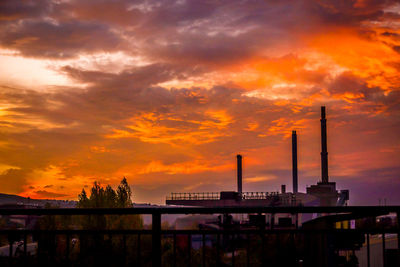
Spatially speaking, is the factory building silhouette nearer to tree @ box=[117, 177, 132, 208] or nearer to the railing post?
tree @ box=[117, 177, 132, 208]

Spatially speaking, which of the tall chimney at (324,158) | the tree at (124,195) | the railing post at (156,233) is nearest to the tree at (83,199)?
the tree at (124,195)

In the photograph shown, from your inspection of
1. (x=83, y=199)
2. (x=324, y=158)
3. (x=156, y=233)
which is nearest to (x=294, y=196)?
(x=324, y=158)

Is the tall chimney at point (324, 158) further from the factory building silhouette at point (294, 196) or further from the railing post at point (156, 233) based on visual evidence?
the railing post at point (156, 233)

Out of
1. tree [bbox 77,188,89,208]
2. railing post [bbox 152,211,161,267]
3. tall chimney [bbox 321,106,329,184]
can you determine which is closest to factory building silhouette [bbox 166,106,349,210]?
tall chimney [bbox 321,106,329,184]

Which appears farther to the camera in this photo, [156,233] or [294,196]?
[294,196]

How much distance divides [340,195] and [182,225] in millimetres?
23508

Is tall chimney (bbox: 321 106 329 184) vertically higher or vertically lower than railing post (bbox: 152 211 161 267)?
higher

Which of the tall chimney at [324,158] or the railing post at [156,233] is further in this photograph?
the tall chimney at [324,158]

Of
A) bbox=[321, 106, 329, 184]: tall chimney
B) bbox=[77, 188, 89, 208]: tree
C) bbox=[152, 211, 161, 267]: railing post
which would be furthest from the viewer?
bbox=[321, 106, 329, 184]: tall chimney

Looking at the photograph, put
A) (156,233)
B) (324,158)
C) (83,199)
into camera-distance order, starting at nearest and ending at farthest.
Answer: (156,233), (83,199), (324,158)

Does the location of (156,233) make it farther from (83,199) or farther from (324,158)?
(324,158)


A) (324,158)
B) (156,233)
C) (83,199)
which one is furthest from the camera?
(324,158)

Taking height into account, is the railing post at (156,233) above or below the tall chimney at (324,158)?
below

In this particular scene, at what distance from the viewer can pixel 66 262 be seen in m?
5.78
